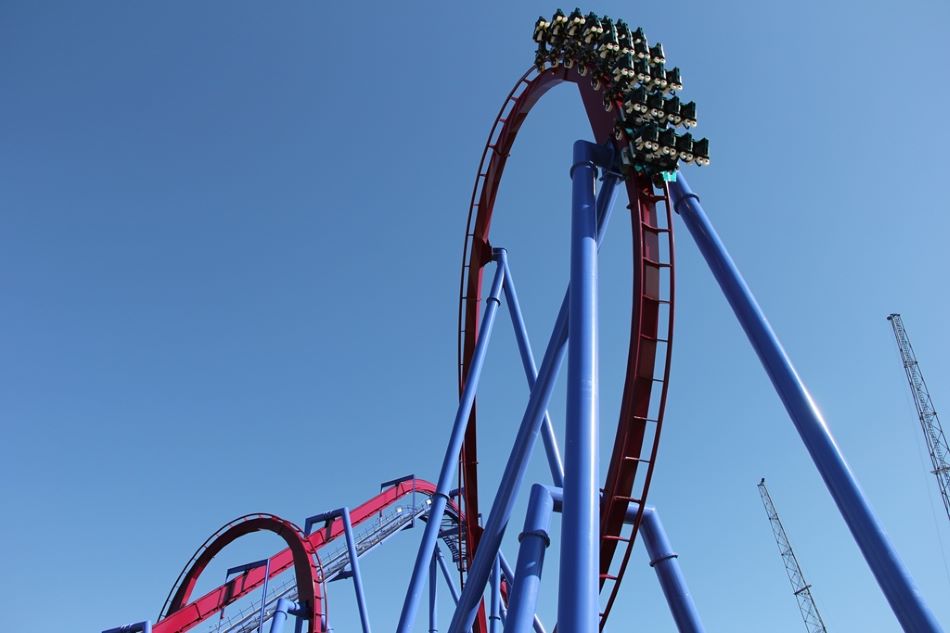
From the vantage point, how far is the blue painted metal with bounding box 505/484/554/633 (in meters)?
4.91

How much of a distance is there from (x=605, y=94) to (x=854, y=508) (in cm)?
489

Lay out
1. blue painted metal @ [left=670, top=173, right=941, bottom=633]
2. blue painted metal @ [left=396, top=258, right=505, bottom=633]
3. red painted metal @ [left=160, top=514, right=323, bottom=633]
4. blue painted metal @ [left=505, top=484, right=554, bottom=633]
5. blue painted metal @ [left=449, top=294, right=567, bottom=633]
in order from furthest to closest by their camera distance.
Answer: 1. red painted metal @ [left=160, top=514, right=323, bottom=633]
2. blue painted metal @ [left=396, top=258, right=505, bottom=633]
3. blue painted metal @ [left=449, top=294, right=567, bottom=633]
4. blue painted metal @ [left=505, top=484, right=554, bottom=633]
5. blue painted metal @ [left=670, top=173, right=941, bottom=633]

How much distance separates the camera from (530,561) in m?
5.14

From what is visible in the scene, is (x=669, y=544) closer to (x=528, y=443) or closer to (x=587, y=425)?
(x=528, y=443)

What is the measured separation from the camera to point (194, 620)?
1569 cm

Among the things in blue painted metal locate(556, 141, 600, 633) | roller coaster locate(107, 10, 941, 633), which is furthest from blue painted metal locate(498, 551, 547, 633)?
blue painted metal locate(556, 141, 600, 633)

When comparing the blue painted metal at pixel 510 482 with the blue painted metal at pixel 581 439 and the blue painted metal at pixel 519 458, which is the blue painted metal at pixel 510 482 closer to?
the blue painted metal at pixel 519 458

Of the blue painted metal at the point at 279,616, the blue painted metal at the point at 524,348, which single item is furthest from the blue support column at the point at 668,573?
the blue painted metal at the point at 279,616

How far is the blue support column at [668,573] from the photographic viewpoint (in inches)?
240

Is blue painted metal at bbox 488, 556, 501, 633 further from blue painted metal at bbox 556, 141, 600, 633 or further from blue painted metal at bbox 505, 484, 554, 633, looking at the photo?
blue painted metal at bbox 556, 141, 600, 633

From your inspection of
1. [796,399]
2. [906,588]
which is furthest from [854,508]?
[796,399]

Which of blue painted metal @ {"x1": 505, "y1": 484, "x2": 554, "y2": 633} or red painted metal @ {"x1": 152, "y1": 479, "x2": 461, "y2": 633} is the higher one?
red painted metal @ {"x1": 152, "y1": 479, "x2": 461, "y2": 633}

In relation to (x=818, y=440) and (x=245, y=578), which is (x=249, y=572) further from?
(x=818, y=440)

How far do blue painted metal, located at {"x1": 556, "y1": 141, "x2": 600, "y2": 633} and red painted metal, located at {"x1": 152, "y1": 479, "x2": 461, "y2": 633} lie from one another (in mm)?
11283
